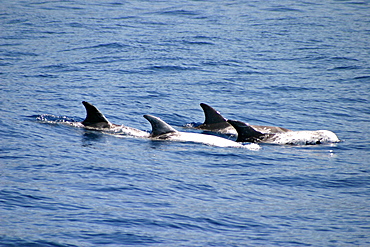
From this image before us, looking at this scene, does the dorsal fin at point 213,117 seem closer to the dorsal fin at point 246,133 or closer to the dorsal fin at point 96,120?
the dorsal fin at point 246,133

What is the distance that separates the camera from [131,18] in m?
42.2

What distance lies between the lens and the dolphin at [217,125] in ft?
61.2

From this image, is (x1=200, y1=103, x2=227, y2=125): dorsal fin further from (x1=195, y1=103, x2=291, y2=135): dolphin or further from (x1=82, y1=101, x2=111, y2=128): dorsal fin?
(x1=82, y1=101, x2=111, y2=128): dorsal fin

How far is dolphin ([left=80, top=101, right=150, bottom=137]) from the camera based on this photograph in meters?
17.7

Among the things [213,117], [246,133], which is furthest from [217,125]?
[246,133]

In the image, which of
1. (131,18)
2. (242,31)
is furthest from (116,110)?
(131,18)

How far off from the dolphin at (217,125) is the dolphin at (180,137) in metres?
1.85

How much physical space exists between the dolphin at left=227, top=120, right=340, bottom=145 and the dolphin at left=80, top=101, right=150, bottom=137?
293 cm

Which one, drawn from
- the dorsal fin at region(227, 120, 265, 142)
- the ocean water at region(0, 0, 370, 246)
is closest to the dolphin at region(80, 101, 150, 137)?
the ocean water at region(0, 0, 370, 246)

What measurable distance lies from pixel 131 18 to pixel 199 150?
28.0 metres

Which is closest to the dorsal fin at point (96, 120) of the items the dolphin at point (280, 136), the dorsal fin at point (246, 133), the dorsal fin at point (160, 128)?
the dorsal fin at point (160, 128)

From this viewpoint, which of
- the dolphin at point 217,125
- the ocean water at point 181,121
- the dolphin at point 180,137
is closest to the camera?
the ocean water at point 181,121

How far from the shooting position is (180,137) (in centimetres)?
1695

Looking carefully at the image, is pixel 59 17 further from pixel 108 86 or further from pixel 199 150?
pixel 199 150
